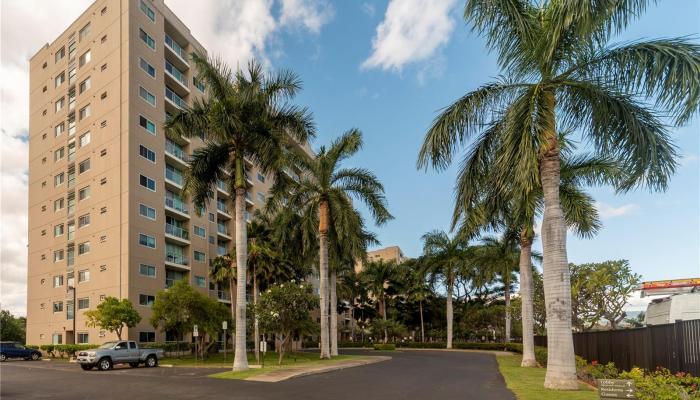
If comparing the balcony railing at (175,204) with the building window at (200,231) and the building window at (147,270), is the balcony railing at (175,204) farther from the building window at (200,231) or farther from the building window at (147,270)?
the building window at (147,270)

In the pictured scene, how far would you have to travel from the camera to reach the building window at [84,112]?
50906mm

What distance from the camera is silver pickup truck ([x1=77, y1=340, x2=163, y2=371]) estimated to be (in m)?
28.8

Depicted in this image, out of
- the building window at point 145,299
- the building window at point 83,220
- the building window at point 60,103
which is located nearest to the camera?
the building window at point 145,299

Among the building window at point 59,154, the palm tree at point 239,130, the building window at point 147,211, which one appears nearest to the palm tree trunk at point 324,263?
the palm tree at point 239,130

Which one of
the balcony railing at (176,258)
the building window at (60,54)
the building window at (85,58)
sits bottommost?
the balcony railing at (176,258)

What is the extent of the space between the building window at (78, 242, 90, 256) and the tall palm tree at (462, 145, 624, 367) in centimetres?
3856

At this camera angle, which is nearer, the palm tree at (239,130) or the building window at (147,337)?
the palm tree at (239,130)

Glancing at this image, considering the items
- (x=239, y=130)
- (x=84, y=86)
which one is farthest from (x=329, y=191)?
(x=84, y=86)

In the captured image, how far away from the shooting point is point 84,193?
49781 mm

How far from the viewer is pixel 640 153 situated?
1384 centimetres

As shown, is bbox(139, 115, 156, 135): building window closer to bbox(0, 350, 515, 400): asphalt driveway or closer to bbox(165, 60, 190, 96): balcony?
bbox(165, 60, 190, 96): balcony

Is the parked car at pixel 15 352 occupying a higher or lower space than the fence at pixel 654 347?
lower

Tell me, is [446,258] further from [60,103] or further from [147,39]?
[60,103]

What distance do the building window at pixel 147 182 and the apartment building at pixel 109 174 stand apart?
0.10 meters
